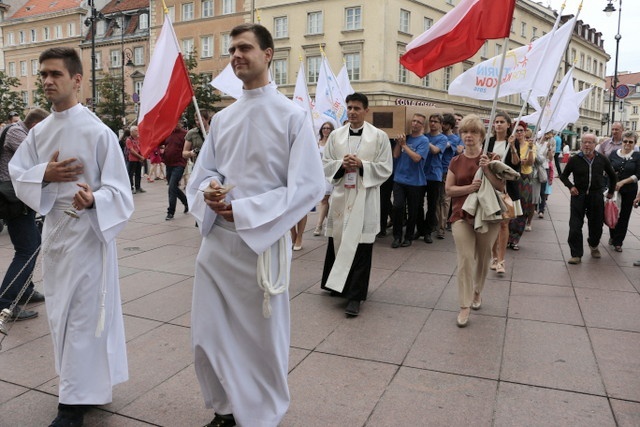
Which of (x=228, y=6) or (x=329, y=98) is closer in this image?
(x=329, y=98)

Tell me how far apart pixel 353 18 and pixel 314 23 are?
3473 mm

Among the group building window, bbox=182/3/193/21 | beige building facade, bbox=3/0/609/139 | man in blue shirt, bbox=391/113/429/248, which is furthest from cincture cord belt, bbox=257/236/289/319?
building window, bbox=182/3/193/21

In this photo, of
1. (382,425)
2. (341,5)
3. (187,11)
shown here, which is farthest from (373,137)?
(187,11)

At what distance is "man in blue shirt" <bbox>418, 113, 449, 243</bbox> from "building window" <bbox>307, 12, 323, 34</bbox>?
114 ft

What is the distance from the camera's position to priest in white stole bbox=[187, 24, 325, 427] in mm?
2781

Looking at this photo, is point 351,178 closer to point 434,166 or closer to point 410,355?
point 410,355

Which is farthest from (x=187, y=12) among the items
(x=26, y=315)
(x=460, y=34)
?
(x=26, y=315)

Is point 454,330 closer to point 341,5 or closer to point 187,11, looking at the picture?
point 341,5

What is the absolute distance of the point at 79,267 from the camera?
3033 millimetres

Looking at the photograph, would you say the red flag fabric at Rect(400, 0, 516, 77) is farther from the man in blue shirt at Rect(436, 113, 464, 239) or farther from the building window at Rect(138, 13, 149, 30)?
the building window at Rect(138, 13, 149, 30)

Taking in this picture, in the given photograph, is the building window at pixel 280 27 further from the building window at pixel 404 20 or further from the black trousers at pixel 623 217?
the black trousers at pixel 623 217

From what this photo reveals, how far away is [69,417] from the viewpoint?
2971mm

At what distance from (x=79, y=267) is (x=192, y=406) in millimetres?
1061

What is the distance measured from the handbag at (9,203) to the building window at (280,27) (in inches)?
1599
